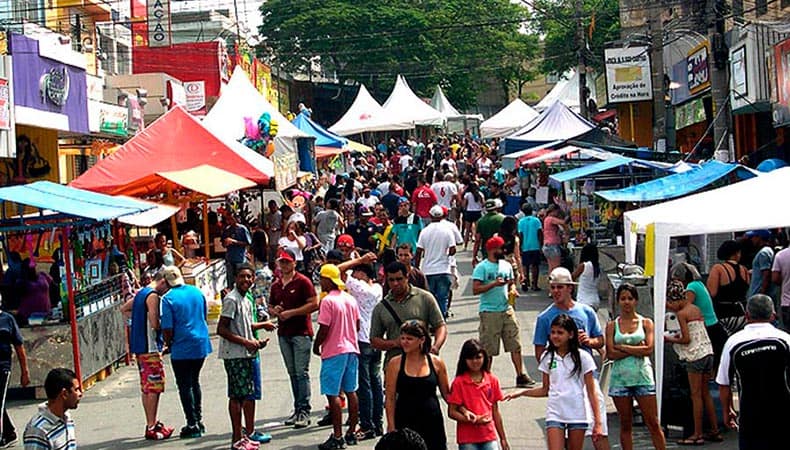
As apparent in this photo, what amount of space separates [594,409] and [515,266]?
877 centimetres

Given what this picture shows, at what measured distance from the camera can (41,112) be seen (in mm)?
20797

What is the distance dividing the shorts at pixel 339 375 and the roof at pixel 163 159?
324 inches

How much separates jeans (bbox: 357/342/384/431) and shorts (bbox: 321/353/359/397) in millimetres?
294

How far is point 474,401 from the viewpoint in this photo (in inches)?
305

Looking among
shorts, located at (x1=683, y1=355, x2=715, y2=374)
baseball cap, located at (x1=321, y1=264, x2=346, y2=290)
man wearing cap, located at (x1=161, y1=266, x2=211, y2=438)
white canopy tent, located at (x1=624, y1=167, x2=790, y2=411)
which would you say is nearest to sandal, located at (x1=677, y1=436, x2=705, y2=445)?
shorts, located at (x1=683, y1=355, x2=715, y2=374)

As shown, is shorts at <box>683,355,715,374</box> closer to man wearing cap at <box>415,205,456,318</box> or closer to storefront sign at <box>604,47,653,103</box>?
man wearing cap at <box>415,205,456,318</box>

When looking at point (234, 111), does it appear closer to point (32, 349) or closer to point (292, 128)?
point (292, 128)

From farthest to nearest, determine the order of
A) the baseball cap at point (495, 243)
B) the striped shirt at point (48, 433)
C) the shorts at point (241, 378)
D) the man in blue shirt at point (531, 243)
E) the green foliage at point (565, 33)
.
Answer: the green foliage at point (565, 33) → the man in blue shirt at point (531, 243) → the baseball cap at point (495, 243) → the shorts at point (241, 378) → the striped shirt at point (48, 433)

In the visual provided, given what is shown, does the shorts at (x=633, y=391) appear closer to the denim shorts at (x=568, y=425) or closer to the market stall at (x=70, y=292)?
the denim shorts at (x=568, y=425)

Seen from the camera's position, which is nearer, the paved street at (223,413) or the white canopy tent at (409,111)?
the paved street at (223,413)

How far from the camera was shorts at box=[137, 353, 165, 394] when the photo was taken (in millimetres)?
10969

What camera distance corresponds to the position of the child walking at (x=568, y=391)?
8.20m

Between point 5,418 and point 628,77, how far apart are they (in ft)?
67.1

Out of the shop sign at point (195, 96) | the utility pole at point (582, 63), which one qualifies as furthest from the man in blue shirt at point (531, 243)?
the shop sign at point (195, 96)
